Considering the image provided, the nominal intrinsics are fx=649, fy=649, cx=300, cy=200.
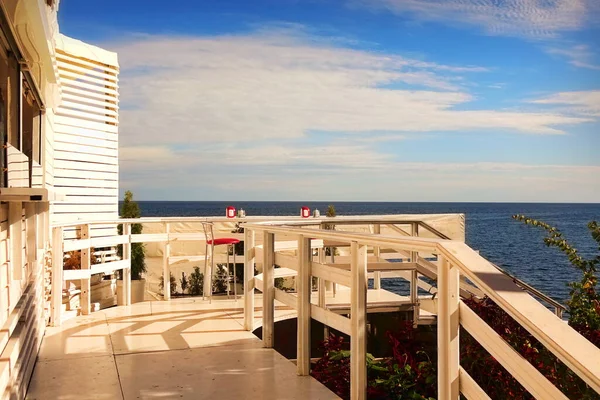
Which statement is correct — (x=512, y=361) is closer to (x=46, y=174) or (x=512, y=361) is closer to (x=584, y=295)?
(x=584, y=295)

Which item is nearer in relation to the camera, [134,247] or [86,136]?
[134,247]

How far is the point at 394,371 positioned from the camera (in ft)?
13.0

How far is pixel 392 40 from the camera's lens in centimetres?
3628

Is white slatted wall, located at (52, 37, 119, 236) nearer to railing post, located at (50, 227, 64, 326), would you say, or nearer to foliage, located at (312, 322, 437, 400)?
railing post, located at (50, 227, 64, 326)

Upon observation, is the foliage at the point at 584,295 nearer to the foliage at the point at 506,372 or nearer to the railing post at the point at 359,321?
the foliage at the point at 506,372

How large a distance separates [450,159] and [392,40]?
59.4 ft

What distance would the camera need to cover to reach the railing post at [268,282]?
4.80 m

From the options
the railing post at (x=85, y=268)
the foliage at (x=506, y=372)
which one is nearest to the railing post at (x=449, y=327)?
the foliage at (x=506, y=372)

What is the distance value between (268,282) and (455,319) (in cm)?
255

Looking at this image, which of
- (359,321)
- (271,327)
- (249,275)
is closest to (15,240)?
(359,321)

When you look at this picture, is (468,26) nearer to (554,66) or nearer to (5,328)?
(554,66)

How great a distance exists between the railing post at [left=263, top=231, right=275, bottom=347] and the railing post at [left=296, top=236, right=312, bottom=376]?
672mm

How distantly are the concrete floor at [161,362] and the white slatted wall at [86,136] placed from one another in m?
4.86

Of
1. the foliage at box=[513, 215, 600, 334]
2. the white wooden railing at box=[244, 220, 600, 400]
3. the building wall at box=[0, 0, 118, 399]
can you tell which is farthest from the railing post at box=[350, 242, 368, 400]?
the building wall at box=[0, 0, 118, 399]
